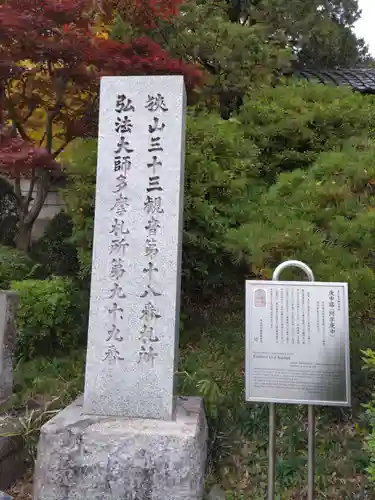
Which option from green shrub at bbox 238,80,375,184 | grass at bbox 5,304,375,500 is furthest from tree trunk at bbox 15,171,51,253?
green shrub at bbox 238,80,375,184

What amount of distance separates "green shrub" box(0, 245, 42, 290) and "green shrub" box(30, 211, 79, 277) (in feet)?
0.86

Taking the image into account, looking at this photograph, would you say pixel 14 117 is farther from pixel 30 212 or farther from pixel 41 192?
pixel 30 212

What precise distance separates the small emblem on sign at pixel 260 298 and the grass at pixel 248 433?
1.12 m

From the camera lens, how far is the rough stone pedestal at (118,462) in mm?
2654

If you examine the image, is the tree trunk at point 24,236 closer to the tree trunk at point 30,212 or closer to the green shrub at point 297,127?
the tree trunk at point 30,212

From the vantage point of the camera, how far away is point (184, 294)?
16.4 ft

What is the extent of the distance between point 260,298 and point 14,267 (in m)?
3.37

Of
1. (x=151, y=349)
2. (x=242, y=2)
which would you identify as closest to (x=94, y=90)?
(x=151, y=349)

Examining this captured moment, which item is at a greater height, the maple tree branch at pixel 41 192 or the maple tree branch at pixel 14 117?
the maple tree branch at pixel 14 117

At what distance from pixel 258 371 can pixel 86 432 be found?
1.08 metres

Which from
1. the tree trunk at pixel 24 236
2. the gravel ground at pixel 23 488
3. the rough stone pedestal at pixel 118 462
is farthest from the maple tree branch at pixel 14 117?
the rough stone pedestal at pixel 118 462

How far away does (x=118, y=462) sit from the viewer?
269 cm

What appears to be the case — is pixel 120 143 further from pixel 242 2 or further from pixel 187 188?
pixel 242 2

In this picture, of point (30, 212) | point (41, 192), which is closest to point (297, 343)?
point (41, 192)
